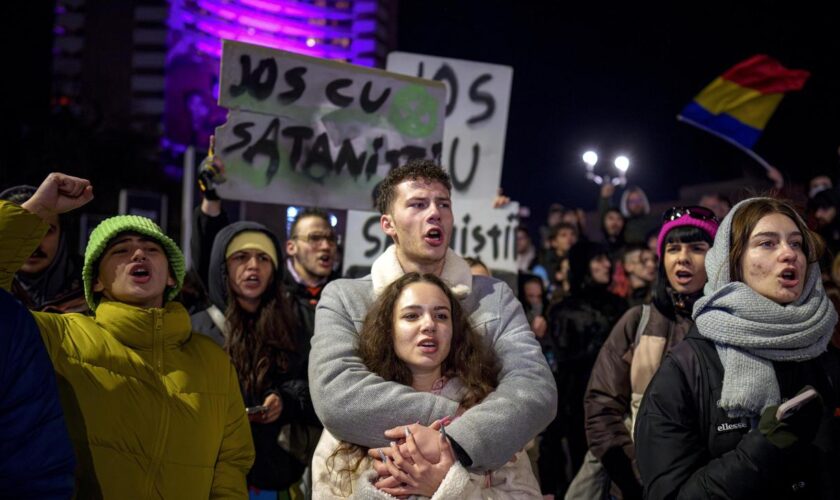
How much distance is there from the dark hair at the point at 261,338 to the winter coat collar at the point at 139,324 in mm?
960

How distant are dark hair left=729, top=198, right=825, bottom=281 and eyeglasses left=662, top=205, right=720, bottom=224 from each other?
1.04m

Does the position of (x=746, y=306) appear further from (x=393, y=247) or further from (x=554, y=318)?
(x=554, y=318)

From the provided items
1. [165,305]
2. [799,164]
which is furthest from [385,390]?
[799,164]

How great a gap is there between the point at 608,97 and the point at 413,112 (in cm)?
2595

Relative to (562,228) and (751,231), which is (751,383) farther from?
(562,228)

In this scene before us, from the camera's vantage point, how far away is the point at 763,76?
9492 millimetres

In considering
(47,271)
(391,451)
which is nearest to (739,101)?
(47,271)

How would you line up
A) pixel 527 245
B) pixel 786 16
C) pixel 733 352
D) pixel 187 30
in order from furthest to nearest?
pixel 187 30 < pixel 786 16 < pixel 527 245 < pixel 733 352

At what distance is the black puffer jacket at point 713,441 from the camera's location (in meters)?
2.57

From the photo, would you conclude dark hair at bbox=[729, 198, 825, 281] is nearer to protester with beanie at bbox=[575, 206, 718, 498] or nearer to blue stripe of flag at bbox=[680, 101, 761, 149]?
protester with beanie at bbox=[575, 206, 718, 498]

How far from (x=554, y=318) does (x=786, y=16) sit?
426 inches

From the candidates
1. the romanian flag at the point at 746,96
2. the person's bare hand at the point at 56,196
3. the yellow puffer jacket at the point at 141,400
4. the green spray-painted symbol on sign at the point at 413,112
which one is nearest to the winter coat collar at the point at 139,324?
the yellow puffer jacket at the point at 141,400

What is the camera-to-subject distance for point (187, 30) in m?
59.6

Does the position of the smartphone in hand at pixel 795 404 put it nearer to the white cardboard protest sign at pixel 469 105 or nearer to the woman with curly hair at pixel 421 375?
the woman with curly hair at pixel 421 375
